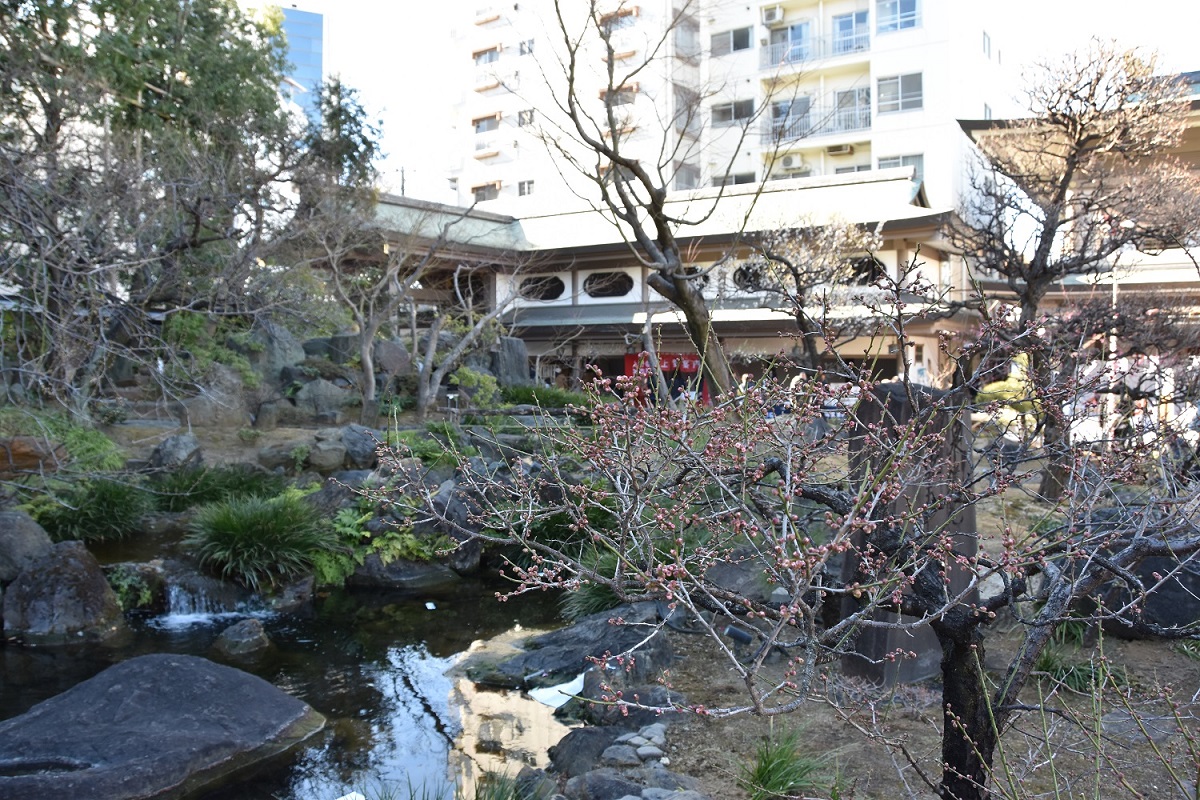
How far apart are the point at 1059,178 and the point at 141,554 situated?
39.3 ft

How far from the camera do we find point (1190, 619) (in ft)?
18.7

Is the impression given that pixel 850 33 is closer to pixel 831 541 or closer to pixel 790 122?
pixel 790 122

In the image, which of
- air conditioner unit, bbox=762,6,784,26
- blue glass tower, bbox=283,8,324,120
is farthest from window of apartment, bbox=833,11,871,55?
blue glass tower, bbox=283,8,324,120

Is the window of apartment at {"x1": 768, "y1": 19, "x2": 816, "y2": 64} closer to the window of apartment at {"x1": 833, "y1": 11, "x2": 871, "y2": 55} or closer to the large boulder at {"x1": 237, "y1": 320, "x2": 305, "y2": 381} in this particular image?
the window of apartment at {"x1": 833, "y1": 11, "x2": 871, "y2": 55}

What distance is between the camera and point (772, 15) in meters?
33.6

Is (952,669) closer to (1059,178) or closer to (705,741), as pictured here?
(705,741)

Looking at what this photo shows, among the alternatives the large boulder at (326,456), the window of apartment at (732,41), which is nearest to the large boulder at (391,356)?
the large boulder at (326,456)

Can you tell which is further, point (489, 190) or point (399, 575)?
point (489, 190)

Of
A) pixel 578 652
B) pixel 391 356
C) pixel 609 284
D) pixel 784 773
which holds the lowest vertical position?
pixel 578 652

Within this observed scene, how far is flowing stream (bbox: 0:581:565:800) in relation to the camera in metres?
5.57

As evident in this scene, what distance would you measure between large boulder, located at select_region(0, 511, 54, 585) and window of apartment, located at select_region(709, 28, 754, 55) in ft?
98.6

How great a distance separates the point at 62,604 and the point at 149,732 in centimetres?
390

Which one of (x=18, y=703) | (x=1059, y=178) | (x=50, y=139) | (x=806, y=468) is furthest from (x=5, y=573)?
(x=1059, y=178)

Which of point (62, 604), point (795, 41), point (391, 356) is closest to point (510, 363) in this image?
point (391, 356)
